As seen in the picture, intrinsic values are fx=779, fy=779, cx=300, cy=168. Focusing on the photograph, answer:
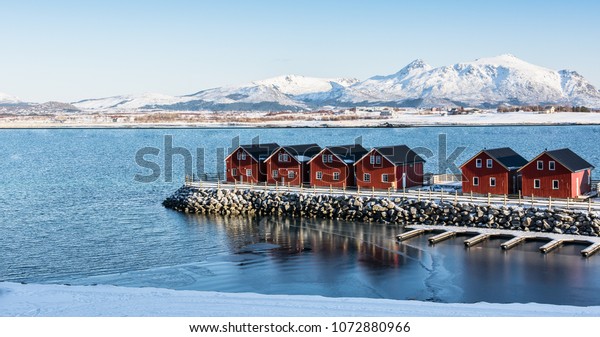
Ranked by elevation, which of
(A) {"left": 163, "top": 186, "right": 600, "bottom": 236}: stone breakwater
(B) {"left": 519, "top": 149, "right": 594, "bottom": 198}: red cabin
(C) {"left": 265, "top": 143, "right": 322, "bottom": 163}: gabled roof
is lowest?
(A) {"left": 163, "top": 186, "right": 600, "bottom": 236}: stone breakwater

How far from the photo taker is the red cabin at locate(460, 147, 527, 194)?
41.0m

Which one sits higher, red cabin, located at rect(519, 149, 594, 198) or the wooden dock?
→ red cabin, located at rect(519, 149, 594, 198)

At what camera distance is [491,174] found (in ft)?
136

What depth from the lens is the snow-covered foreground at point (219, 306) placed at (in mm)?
20812

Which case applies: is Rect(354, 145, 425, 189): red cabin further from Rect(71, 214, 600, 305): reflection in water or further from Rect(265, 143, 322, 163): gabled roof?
Rect(71, 214, 600, 305): reflection in water

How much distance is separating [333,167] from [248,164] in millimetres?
6188

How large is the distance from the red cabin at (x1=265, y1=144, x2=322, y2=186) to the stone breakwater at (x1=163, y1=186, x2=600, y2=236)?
255 cm

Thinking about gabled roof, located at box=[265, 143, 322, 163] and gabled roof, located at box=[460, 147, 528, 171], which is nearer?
gabled roof, located at box=[460, 147, 528, 171]

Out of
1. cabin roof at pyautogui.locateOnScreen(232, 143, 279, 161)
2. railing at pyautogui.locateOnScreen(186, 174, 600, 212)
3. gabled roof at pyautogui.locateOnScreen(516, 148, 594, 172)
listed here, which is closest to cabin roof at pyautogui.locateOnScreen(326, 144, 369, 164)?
railing at pyautogui.locateOnScreen(186, 174, 600, 212)

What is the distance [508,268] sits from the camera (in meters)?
29.4

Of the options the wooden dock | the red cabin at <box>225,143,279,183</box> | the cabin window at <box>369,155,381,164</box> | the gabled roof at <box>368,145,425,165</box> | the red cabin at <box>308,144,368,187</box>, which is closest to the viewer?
the wooden dock

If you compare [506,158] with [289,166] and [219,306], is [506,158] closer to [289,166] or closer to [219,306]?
[289,166]

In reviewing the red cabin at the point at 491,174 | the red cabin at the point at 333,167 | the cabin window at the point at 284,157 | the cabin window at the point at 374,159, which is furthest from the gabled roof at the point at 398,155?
the cabin window at the point at 284,157

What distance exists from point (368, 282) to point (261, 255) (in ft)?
21.5
